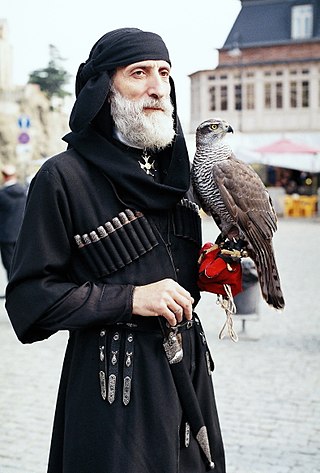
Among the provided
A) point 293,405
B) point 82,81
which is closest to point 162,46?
point 82,81

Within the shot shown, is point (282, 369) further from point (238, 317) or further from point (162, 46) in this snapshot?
point (162, 46)

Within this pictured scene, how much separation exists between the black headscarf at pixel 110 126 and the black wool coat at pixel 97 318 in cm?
6

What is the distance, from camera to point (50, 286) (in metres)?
2.21

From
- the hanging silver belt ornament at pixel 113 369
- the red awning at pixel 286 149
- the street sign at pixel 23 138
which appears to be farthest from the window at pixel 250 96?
the hanging silver belt ornament at pixel 113 369

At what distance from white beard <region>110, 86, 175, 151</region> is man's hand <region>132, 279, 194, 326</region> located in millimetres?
518

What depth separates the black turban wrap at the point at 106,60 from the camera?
229cm

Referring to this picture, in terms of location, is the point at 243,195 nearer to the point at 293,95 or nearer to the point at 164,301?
the point at 164,301

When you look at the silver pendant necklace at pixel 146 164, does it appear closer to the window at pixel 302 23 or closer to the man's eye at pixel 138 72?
the man's eye at pixel 138 72

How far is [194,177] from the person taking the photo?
2.66m

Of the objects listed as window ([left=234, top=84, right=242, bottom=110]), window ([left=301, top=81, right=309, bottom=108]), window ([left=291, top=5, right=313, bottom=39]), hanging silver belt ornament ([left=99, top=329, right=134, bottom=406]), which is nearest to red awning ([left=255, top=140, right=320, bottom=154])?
window ([left=301, top=81, right=309, bottom=108])

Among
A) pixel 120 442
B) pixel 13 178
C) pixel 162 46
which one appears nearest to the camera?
pixel 120 442

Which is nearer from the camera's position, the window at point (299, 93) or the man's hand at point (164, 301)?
the man's hand at point (164, 301)

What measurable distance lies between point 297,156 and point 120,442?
75.4 feet

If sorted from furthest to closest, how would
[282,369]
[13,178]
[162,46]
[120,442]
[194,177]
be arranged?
[13,178] < [282,369] < [194,177] < [162,46] < [120,442]
